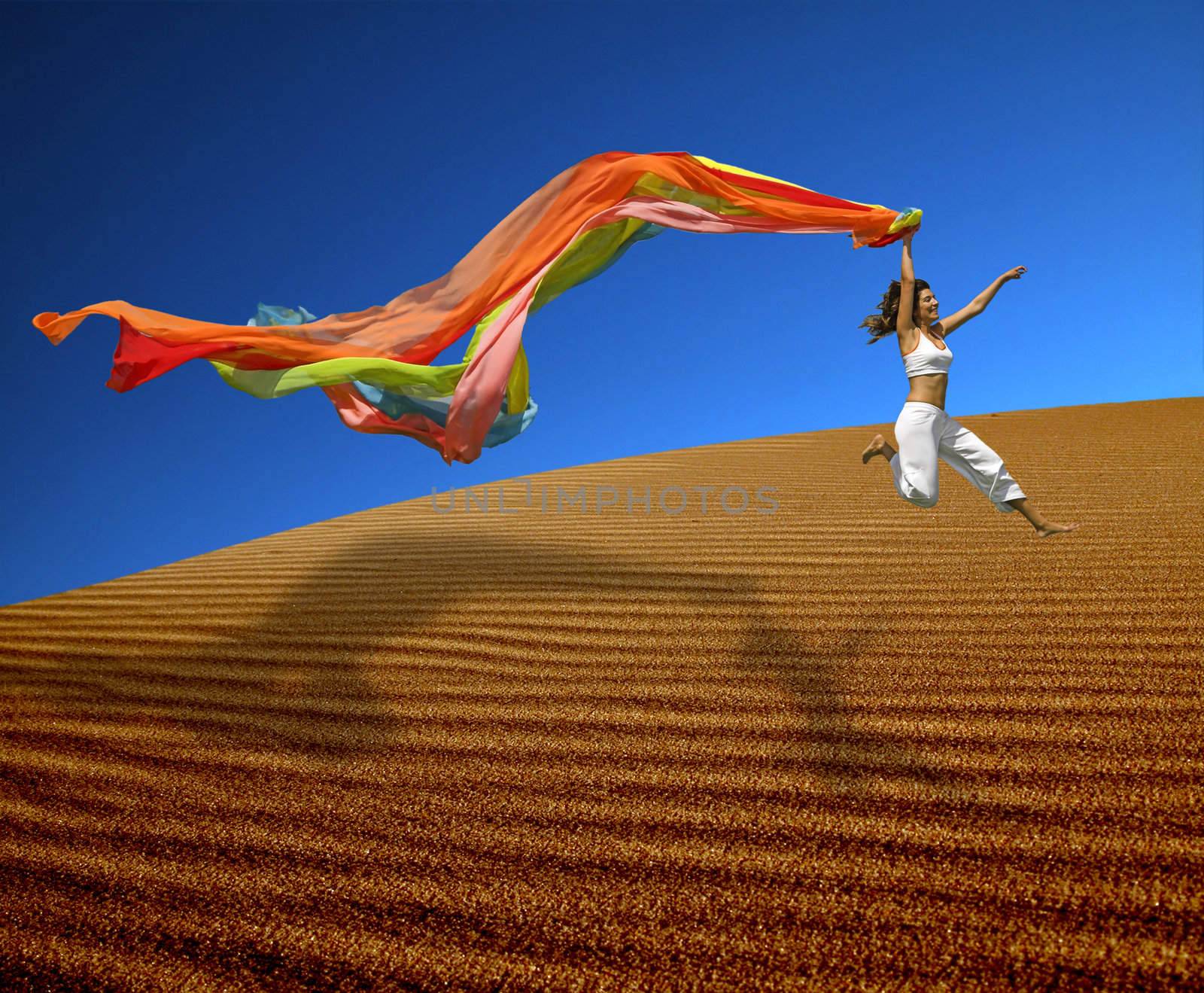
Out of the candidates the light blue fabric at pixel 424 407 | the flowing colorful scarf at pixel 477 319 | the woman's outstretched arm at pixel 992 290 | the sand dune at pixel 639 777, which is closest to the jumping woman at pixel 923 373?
the woman's outstretched arm at pixel 992 290

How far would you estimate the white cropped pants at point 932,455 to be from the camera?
1.99 meters

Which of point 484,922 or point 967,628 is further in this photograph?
point 967,628

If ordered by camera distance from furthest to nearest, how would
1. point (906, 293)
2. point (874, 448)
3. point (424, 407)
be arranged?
1. point (424, 407)
2. point (874, 448)
3. point (906, 293)

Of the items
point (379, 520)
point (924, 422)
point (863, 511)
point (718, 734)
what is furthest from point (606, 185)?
point (379, 520)

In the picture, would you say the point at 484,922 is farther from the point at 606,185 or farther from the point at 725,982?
the point at 606,185

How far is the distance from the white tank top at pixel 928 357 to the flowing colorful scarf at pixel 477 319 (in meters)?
0.56

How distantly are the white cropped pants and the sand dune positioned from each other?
691 mm

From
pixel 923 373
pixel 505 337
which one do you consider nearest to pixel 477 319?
pixel 505 337

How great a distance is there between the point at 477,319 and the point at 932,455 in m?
1.82

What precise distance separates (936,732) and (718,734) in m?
0.64

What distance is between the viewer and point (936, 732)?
2.16 metres

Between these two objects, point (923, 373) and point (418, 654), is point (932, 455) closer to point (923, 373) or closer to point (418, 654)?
point (923, 373)

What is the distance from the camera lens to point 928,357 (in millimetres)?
1942

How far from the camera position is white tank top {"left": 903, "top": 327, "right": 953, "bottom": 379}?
1939 mm
